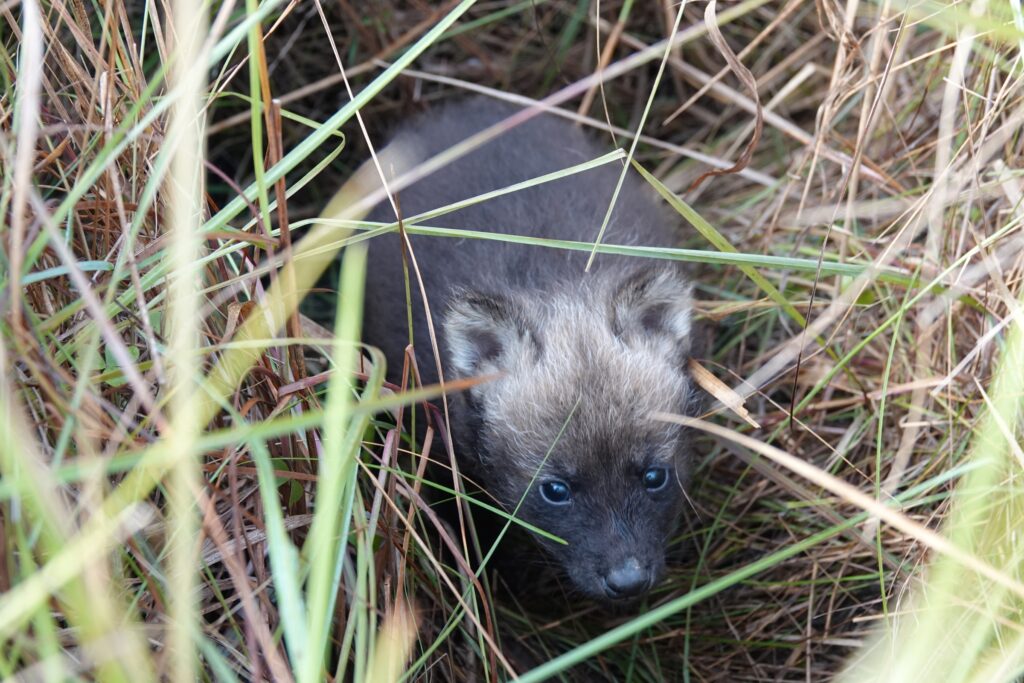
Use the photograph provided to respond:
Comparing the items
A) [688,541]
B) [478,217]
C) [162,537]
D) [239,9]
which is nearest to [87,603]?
[162,537]

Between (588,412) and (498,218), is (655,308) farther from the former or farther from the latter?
(498,218)

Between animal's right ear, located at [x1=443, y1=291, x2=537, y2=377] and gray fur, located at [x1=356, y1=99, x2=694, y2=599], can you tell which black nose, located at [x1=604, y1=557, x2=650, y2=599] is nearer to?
gray fur, located at [x1=356, y1=99, x2=694, y2=599]

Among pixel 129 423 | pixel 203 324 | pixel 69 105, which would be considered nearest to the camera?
pixel 129 423

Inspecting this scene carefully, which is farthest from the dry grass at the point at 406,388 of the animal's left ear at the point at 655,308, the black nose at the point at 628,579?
the black nose at the point at 628,579

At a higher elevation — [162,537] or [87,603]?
[87,603]

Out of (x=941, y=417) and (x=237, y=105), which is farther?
(x=237, y=105)

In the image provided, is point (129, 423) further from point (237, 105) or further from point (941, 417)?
point (237, 105)

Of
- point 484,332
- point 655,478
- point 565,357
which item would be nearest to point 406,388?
point 484,332

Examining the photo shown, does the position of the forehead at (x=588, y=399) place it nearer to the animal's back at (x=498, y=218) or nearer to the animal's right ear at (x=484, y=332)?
the animal's right ear at (x=484, y=332)
